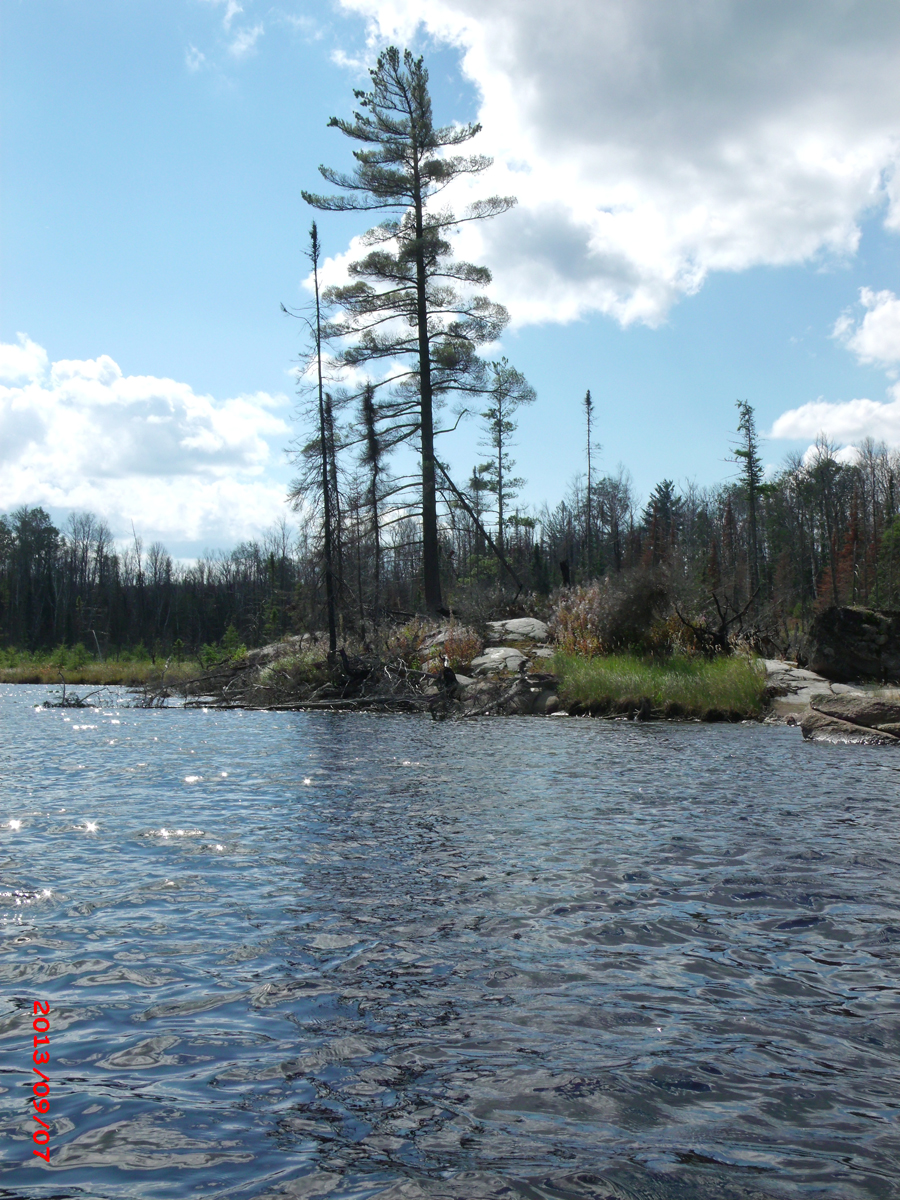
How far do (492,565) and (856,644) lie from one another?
99.0ft

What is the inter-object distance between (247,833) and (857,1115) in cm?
514

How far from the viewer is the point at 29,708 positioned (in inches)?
937

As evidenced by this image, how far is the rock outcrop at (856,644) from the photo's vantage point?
651 inches

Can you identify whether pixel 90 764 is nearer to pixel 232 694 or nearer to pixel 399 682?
pixel 399 682

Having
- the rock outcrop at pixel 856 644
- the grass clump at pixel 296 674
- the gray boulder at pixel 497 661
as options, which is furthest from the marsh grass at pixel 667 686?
the grass clump at pixel 296 674

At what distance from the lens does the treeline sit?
2559 centimetres

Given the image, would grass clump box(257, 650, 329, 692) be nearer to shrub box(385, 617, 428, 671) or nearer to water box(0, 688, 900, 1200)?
shrub box(385, 617, 428, 671)

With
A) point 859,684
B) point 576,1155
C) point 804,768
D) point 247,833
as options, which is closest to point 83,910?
point 247,833

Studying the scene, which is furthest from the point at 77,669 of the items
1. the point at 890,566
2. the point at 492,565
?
the point at 890,566

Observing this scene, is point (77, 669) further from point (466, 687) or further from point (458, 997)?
point (458, 997)

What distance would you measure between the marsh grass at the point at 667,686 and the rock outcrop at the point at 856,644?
1536 millimetres

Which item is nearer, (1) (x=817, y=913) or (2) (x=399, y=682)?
(1) (x=817, y=913)
